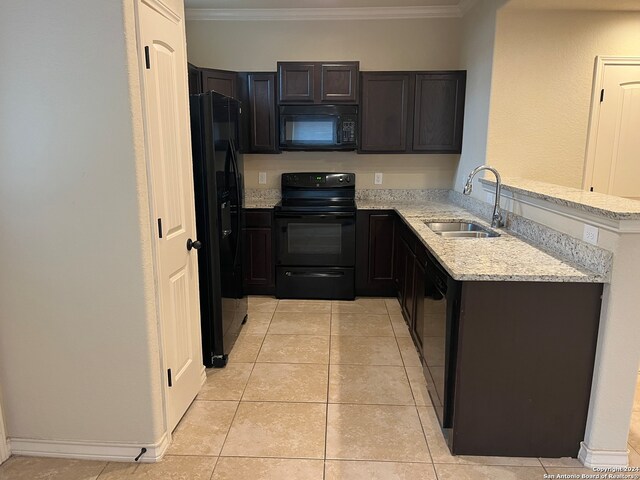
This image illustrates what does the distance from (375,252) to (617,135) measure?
7.23 ft

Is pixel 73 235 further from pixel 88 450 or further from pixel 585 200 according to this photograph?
pixel 585 200

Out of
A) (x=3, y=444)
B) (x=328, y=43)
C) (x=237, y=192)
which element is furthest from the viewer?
(x=328, y=43)

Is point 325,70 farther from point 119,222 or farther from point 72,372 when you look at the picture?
point 72,372

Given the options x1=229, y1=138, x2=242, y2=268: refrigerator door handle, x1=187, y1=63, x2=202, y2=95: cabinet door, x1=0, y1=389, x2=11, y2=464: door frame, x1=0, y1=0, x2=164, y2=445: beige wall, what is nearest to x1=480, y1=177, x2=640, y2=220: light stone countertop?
x1=229, y1=138, x2=242, y2=268: refrigerator door handle

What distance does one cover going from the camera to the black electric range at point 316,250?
4.12 m

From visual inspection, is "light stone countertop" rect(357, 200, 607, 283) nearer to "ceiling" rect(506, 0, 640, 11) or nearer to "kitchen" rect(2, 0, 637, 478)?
"kitchen" rect(2, 0, 637, 478)

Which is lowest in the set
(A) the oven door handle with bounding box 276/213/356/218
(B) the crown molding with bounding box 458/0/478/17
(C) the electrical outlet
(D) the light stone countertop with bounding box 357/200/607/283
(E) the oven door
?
(E) the oven door

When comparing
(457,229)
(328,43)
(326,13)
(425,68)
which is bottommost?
(457,229)

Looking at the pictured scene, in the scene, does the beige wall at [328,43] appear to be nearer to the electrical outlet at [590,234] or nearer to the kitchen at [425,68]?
the kitchen at [425,68]

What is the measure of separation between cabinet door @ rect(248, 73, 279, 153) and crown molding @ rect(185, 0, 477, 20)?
65 centimetres

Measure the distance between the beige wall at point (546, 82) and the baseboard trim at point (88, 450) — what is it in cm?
302

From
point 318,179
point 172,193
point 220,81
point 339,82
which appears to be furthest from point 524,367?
point 220,81

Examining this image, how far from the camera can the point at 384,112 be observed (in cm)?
420

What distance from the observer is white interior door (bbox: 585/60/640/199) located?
3.56 meters
